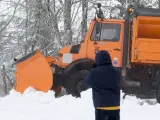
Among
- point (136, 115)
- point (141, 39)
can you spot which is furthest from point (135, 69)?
point (136, 115)

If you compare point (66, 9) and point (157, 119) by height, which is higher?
point (66, 9)

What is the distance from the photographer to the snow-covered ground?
29.3 feet

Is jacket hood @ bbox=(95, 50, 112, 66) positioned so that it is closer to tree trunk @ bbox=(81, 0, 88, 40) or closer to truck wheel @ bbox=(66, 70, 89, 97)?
truck wheel @ bbox=(66, 70, 89, 97)

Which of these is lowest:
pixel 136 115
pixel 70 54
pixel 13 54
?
pixel 13 54

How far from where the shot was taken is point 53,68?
1209 centimetres

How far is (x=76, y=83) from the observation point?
1146cm

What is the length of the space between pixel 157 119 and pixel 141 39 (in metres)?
2.76

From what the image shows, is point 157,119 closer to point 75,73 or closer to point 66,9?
point 75,73

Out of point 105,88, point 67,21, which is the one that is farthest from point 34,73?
point 67,21

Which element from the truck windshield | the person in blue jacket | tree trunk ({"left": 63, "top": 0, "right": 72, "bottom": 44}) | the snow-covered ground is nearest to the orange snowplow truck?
the truck windshield

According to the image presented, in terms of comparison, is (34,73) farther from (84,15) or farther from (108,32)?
(84,15)

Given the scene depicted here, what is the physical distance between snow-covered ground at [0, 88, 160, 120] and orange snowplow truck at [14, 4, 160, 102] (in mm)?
462

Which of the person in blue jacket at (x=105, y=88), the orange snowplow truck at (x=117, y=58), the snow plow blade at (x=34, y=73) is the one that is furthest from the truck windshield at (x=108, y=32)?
the person in blue jacket at (x=105, y=88)

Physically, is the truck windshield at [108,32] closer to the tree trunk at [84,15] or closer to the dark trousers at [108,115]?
the dark trousers at [108,115]
